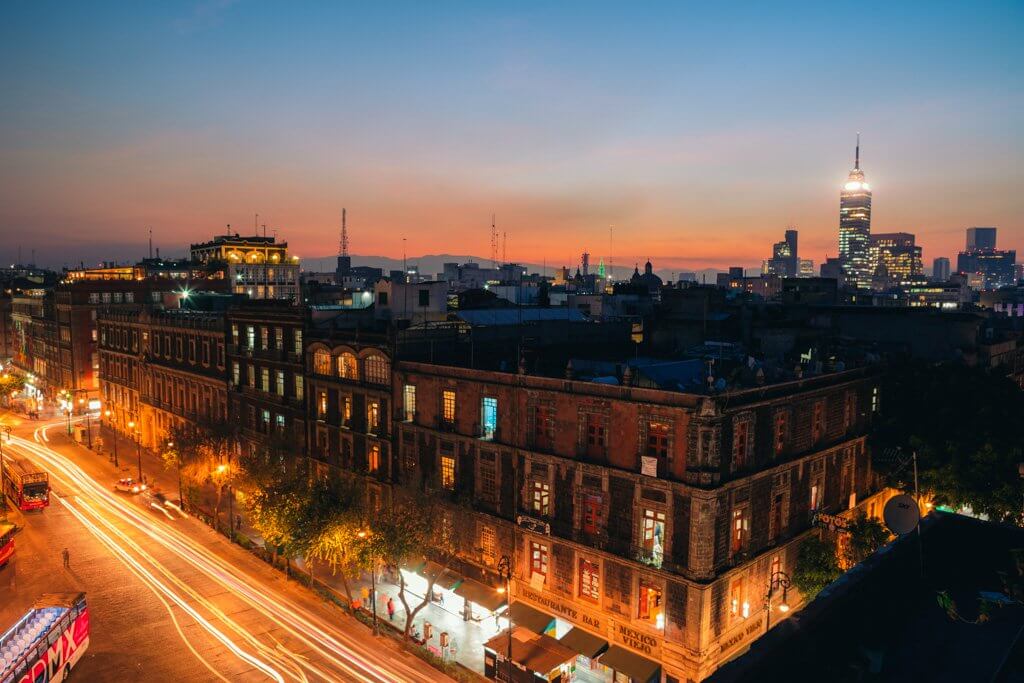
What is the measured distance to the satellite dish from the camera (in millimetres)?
19984

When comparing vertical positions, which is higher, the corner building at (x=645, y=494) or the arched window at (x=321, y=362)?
the arched window at (x=321, y=362)

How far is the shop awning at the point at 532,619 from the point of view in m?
36.5

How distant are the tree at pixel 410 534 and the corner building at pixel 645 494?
5.02ft

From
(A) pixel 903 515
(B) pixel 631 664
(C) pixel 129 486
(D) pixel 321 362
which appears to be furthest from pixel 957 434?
(C) pixel 129 486

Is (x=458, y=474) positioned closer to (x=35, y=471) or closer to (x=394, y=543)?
(x=394, y=543)

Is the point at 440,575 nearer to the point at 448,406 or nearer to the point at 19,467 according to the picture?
the point at 448,406

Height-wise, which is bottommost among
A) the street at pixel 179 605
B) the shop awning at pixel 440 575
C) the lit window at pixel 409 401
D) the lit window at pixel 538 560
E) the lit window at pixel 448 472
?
the street at pixel 179 605

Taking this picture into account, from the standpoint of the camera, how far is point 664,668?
32.9 meters

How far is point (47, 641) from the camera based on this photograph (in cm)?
2955

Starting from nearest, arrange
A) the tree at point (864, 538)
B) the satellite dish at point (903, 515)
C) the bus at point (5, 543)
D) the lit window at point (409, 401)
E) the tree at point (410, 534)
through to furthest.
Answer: the satellite dish at point (903, 515) < the tree at point (410, 534) < the tree at point (864, 538) < the bus at point (5, 543) < the lit window at point (409, 401)

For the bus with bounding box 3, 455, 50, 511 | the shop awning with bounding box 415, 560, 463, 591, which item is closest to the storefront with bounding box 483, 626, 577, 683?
the shop awning with bounding box 415, 560, 463, 591

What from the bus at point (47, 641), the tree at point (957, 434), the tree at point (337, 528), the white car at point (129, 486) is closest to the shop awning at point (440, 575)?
the tree at point (337, 528)

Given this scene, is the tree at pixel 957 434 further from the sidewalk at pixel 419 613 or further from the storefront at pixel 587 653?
the sidewalk at pixel 419 613

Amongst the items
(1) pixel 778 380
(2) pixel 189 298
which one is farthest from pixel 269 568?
(2) pixel 189 298
